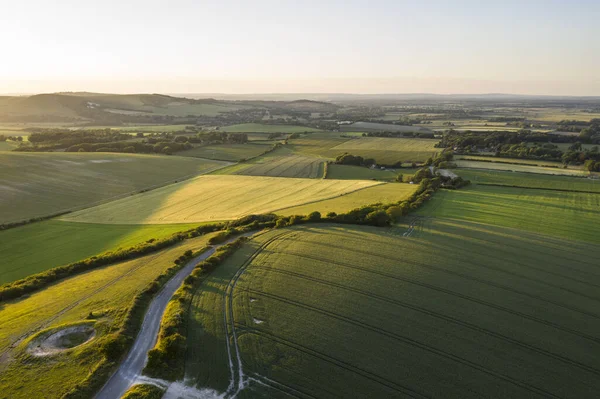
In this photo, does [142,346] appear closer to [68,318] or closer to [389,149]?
[68,318]

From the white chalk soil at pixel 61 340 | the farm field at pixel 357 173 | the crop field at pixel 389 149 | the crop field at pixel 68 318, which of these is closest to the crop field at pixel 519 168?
the crop field at pixel 389 149

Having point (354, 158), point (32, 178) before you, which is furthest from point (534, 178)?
point (32, 178)

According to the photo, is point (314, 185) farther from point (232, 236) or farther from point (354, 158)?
point (232, 236)

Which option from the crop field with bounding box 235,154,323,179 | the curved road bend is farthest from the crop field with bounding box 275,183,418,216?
the curved road bend

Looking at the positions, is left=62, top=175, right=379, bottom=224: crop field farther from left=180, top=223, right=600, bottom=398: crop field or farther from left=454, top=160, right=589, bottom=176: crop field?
left=454, top=160, right=589, bottom=176: crop field

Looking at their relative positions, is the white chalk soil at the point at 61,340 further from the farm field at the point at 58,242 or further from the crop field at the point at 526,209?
the crop field at the point at 526,209

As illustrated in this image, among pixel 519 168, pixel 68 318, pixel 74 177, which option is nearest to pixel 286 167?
pixel 74 177
